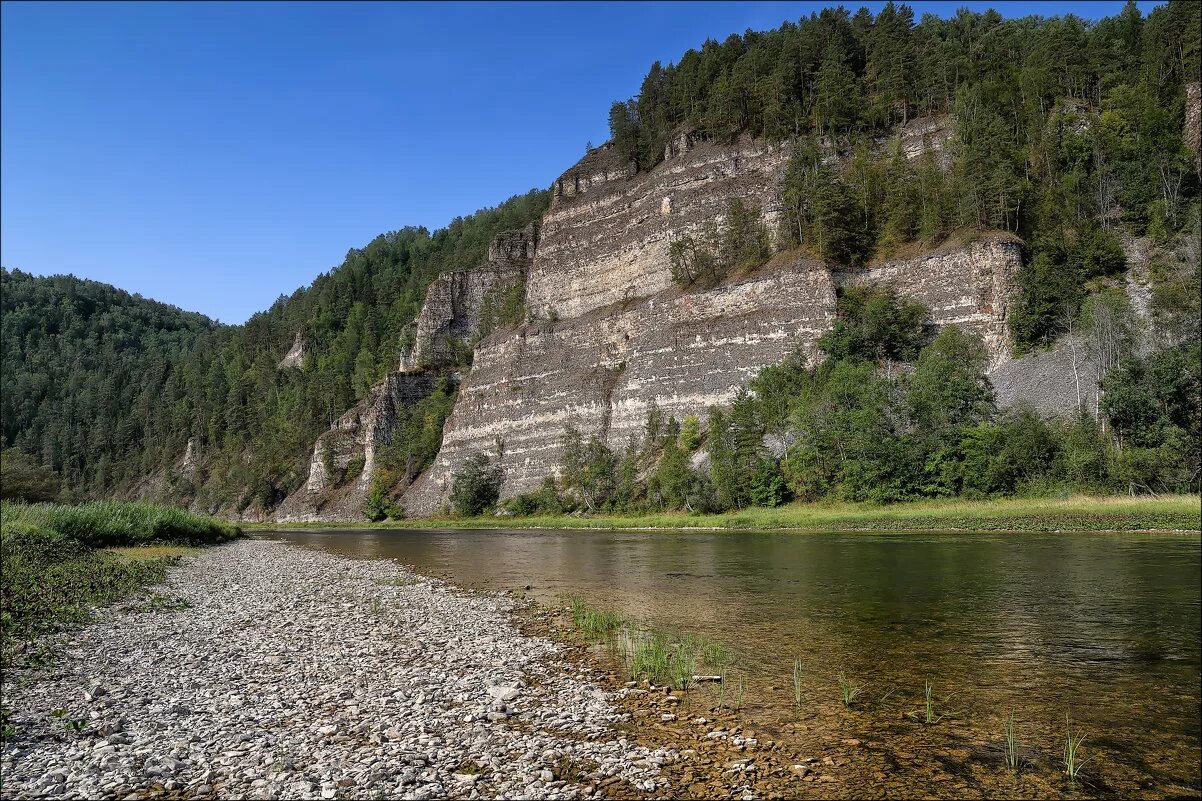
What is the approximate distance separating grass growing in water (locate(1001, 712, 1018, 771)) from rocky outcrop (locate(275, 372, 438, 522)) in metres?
114

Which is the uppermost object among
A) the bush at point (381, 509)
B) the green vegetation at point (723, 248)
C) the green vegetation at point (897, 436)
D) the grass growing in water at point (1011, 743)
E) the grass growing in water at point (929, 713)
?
the green vegetation at point (723, 248)

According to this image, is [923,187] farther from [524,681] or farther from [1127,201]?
[524,681]

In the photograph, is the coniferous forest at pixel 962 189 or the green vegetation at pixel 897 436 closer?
the green vegetation at pixel 897 436

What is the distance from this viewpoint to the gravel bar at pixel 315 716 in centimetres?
711

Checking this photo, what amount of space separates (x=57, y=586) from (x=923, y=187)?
77.8 m

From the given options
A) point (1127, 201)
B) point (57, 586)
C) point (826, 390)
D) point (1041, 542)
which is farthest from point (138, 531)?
point (1127, 201)

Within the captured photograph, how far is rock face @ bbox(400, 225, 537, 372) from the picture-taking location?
12338 centimetres

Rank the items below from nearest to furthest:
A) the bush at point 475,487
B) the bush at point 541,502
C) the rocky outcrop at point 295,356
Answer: the bush at point 541,502 → the bush at point 475,487 → the rocky outcrop at point 295,356

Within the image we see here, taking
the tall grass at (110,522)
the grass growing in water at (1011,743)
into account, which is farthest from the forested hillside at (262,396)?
the grass growing in water at (1011,743)

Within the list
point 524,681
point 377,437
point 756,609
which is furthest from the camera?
point 377,437

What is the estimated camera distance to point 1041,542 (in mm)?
30578

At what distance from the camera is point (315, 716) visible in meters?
9.30

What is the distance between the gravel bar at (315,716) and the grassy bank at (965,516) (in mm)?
35101

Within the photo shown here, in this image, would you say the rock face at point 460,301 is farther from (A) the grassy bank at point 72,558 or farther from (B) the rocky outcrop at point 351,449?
(A) the grassy bank at point 72,558
